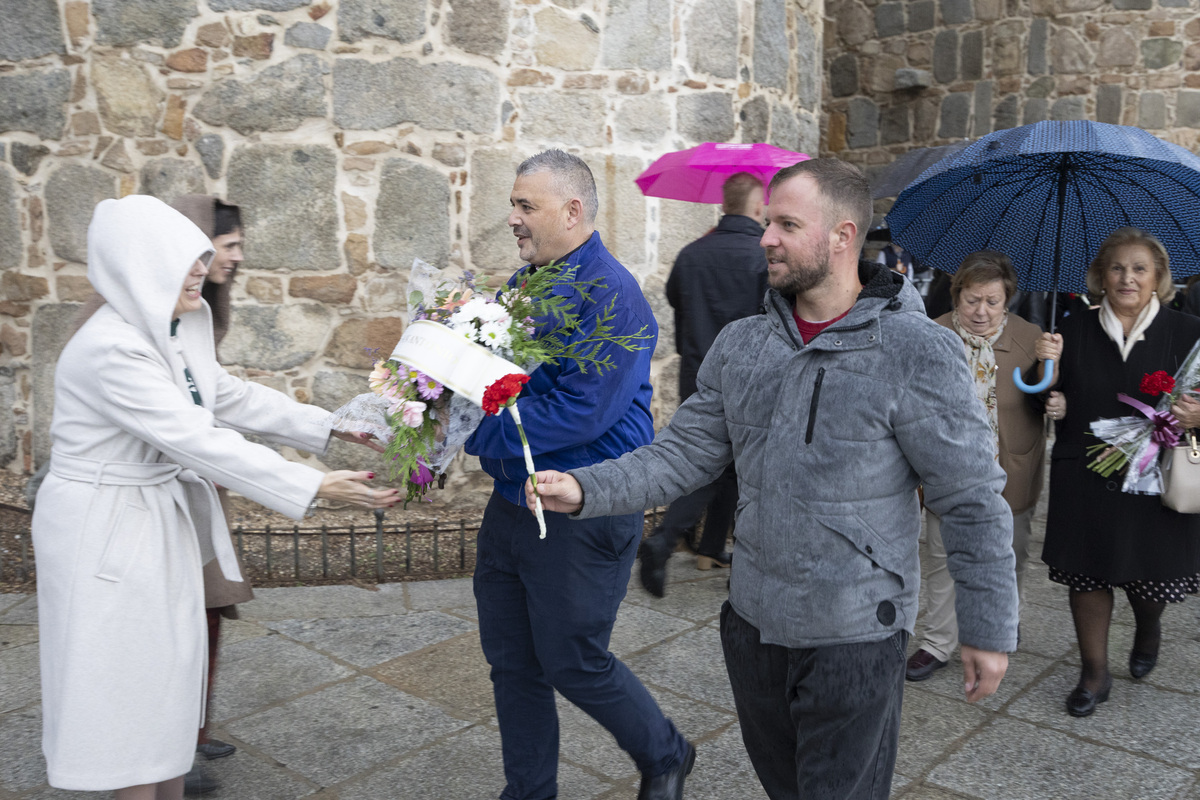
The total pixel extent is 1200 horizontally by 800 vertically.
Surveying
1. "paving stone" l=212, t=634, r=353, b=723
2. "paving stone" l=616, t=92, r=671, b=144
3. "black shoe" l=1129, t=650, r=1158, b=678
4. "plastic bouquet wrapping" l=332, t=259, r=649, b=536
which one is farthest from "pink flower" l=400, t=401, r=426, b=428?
"paving stone" l=616, t=92, r=671, b=144

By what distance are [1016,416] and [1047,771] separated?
143cm

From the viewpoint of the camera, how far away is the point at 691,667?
168 inches

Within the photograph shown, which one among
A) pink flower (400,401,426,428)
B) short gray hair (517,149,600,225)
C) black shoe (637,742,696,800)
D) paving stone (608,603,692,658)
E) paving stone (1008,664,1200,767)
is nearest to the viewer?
pink flower (400,401,426,428)

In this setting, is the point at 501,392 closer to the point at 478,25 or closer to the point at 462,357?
the point at 462,357

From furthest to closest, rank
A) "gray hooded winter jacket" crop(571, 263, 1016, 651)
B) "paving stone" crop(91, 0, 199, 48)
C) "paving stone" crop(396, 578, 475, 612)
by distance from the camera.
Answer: "paving stone" crop(91, 0, 199, 48)
"paving stone" crop(396, 578, 475, 612)
"gray hooded winter jacket" crop(571, 263, 1016, 651)

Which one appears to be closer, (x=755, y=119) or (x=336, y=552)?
(x=336, y=552)

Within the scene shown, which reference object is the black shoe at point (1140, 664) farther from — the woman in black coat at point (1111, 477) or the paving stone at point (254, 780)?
the paving stone at point (254, 780)

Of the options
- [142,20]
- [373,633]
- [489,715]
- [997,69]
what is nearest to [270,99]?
[142,20]

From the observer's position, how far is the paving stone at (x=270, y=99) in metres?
6.00

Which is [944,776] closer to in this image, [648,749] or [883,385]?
[648,749]

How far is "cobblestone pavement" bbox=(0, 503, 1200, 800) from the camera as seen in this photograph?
3.32 metres

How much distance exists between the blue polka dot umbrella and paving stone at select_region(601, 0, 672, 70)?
2710 mm

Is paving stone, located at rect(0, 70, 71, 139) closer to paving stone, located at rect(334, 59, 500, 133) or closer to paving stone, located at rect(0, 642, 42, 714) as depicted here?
paving stone, located at rect(334, 59, 500, 133)

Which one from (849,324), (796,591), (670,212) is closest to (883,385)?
(849,324)
